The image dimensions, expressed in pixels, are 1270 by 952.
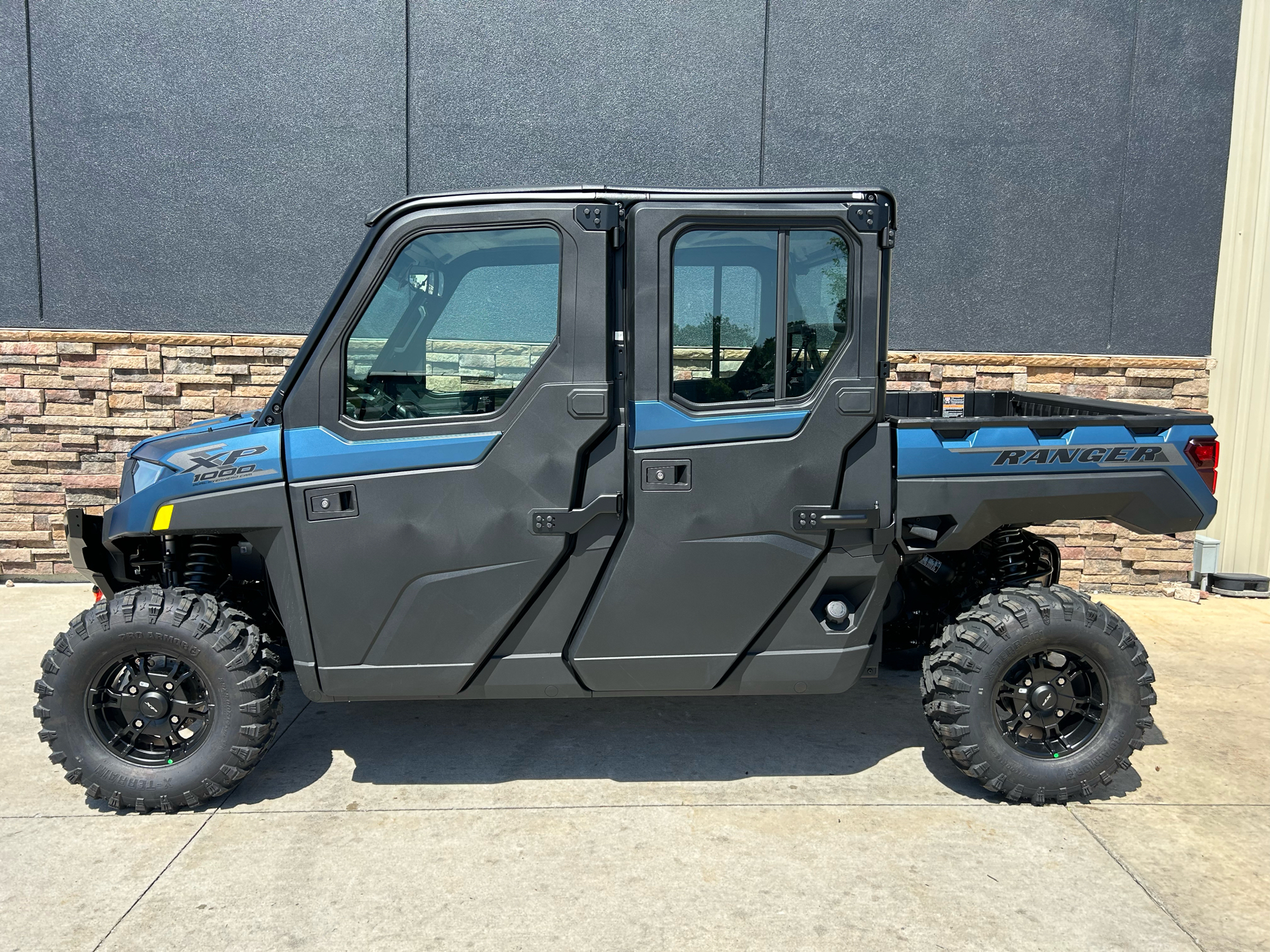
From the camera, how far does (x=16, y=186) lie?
6840 millimetres

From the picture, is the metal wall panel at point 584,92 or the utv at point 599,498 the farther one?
the metal wall panel at point 584,92

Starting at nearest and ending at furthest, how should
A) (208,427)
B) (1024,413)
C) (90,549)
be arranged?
(90,549)
(208,427)
(1024,413)

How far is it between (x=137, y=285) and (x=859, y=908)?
659 cm

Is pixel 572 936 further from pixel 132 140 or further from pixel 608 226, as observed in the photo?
pixel 132 140

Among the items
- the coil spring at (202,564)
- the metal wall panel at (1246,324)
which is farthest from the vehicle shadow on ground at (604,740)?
the metal wall panel at (1246,324)

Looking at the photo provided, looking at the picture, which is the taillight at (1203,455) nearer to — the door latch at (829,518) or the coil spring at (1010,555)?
the coil spring at (1010,555)

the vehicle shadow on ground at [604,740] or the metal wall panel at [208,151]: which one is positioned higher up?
the metal wall panel at [208,151]

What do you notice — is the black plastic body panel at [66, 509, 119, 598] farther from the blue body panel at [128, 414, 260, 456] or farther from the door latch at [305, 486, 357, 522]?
the door latch at [305, 486, 357, 522]

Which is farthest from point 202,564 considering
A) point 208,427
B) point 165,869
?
point 165,869

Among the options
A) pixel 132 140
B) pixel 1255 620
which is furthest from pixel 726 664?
pixel 132 140

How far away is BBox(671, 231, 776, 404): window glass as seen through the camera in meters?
3.59

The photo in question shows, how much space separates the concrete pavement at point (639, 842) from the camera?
303 centimetres

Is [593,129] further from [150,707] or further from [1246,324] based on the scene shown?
[1246,324]

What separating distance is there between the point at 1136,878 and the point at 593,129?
19.1 ft
